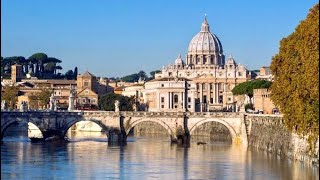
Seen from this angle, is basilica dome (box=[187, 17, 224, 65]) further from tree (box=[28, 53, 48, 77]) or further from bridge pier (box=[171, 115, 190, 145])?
bridge pier (box=[171, 115, 190, 145])

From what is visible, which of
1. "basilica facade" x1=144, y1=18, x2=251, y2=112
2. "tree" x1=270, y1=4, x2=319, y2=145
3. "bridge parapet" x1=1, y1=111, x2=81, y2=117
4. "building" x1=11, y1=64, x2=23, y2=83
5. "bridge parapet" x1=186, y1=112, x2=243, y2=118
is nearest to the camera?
"tree" x1=270, y1=4, x2=319, y2=145

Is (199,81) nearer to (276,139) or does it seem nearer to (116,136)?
(116,136)

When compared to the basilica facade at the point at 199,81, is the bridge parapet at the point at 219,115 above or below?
below

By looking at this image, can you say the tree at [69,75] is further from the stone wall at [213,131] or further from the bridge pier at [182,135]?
the bridge pier at [182,135]

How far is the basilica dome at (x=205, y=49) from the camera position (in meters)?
124

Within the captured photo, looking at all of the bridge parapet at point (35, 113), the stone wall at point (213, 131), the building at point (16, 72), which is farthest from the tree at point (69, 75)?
the bridge parapet at point (35, 113)

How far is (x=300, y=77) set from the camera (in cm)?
3294

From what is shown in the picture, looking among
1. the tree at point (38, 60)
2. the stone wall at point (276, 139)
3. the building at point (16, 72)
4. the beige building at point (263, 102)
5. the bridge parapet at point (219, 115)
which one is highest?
the tree at point (38, 60)

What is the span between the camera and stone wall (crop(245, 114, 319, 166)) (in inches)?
1393

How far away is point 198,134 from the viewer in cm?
6581

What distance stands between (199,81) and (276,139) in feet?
211

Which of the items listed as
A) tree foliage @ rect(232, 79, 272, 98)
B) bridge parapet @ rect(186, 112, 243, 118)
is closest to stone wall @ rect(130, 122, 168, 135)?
tree foliage @ rect(232, 79, 272, 98)

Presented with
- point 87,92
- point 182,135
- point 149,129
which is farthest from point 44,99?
point 182,135

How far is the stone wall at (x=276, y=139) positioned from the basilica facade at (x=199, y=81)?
28.7 metres
